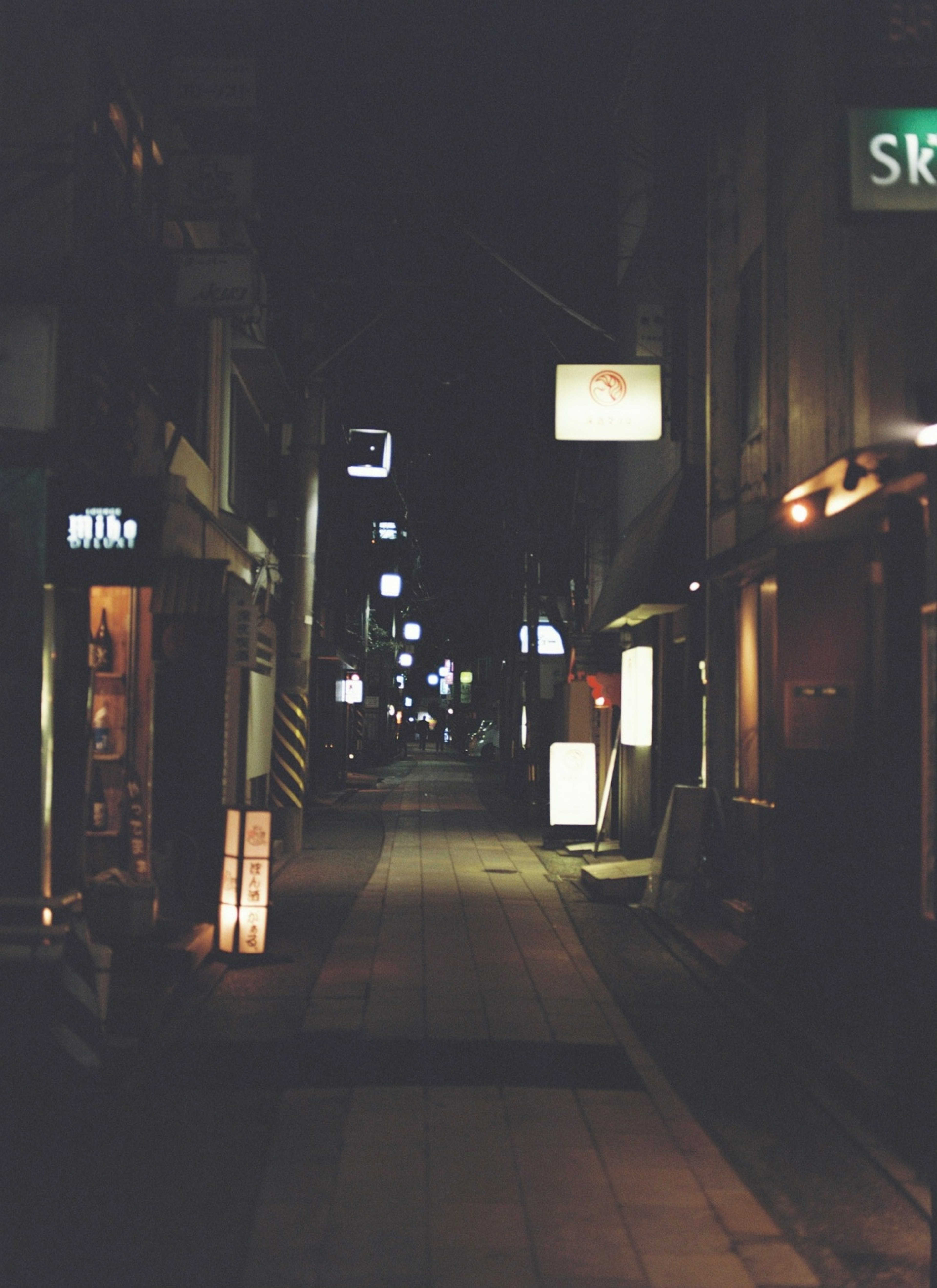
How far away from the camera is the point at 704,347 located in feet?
56.0

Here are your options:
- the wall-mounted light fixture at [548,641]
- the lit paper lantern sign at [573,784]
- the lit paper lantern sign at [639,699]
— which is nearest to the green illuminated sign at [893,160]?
the lit paper lantern sign at [639,699]

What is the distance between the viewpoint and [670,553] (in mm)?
17141

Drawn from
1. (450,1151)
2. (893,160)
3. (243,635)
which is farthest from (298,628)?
(893,160)

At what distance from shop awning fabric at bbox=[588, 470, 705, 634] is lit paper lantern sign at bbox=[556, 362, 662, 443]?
1030 millimetres

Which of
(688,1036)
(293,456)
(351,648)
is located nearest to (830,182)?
(688,1036)

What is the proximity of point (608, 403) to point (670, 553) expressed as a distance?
2.35 meters

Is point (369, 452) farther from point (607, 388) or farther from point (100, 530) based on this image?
point (100, 530)

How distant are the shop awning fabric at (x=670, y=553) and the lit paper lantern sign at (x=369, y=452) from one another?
986 cm

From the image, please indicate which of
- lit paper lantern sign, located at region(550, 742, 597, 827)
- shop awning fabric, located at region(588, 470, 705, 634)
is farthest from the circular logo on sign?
lit paper lantern sign, located at region(550, 742, 597, 827)

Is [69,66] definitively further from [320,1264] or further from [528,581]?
[528,581]

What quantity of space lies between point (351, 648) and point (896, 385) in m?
43.2

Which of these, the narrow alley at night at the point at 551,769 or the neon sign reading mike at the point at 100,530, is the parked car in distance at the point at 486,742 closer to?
the narrow alley at night at the point at 551,769

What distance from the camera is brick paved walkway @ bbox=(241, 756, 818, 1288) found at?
517 cm

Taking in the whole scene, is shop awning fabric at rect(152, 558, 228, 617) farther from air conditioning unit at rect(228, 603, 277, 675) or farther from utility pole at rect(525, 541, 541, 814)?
utility pole at rect(525, 541, 541, 814)
